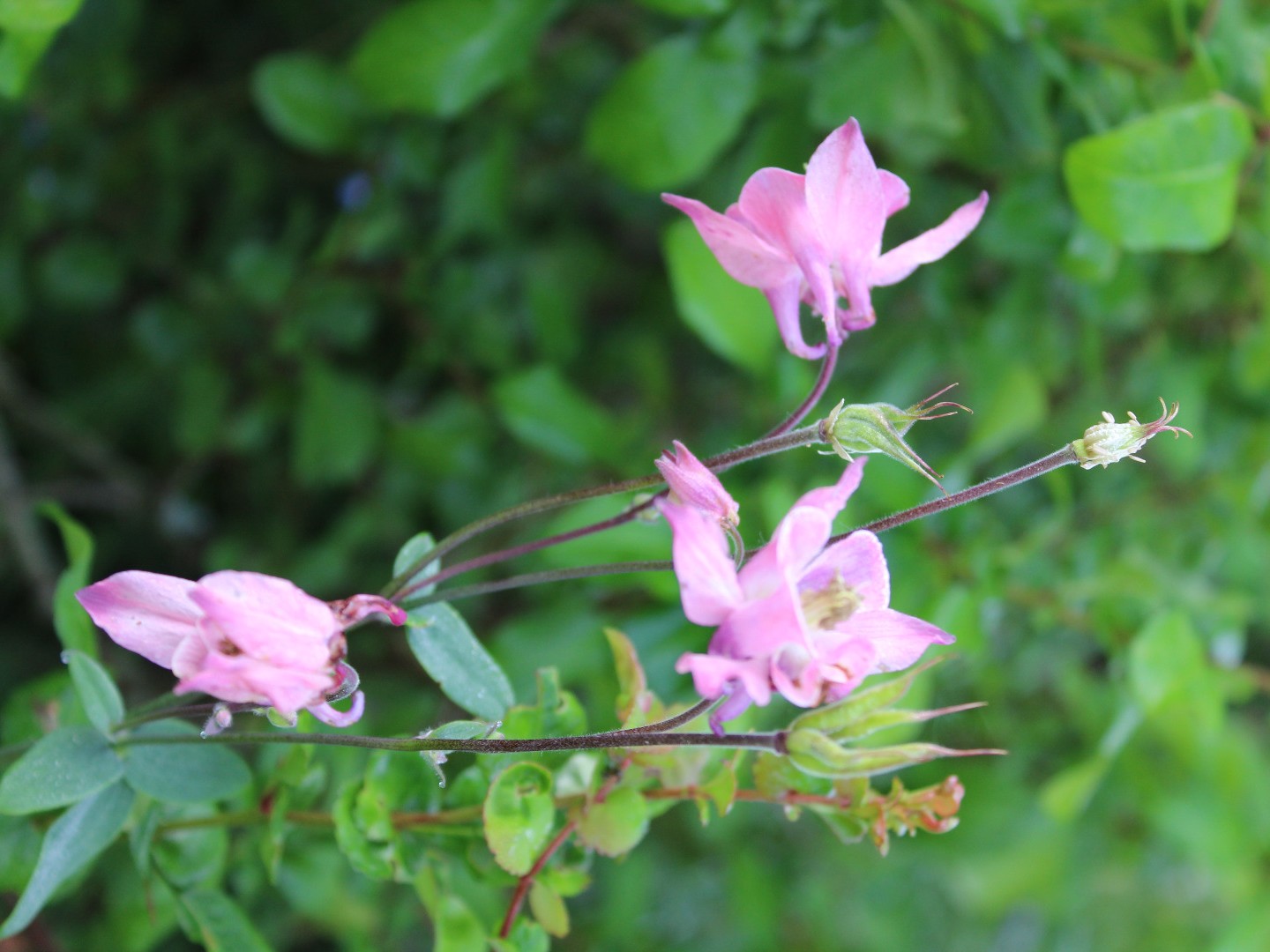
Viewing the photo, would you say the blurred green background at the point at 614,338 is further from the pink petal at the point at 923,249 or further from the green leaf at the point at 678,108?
the pink petal at the point at 923,249

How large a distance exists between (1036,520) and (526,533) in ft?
1.55

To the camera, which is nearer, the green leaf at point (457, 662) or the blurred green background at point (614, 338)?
the green leaf at point (457, 662)

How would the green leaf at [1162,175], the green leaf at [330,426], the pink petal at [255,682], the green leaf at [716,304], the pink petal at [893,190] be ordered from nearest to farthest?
the pink petal at [255,682], the pink petal at [893,190], the green leaf at [1162,175], the green leaf at [716,304], the green leaf at [330,426]

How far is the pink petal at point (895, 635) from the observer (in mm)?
377

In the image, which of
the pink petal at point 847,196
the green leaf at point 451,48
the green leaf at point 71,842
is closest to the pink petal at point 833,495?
the pink petal at point 847,196

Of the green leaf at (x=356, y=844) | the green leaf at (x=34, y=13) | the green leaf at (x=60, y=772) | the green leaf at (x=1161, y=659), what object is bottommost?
the green leaf at (x=1161, y=659)

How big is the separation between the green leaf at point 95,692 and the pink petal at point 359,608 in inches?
5.6

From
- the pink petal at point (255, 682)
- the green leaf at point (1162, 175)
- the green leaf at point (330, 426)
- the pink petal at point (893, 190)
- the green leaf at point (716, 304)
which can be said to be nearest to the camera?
the pink petal at point (255, 682)

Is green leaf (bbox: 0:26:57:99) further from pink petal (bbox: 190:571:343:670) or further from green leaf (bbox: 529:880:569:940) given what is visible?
green leaf (bbox: 529:880:569:940)

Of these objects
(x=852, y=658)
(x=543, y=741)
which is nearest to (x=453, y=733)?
(x=543, y=741)

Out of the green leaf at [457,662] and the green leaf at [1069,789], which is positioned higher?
the green leaf at [457,662]

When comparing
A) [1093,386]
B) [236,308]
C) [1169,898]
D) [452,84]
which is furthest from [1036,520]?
[1169,898]

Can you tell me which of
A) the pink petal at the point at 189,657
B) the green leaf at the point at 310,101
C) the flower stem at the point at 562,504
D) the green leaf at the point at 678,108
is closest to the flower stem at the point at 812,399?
the flower stem at the point at 562,504

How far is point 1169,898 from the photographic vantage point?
6.31ft
